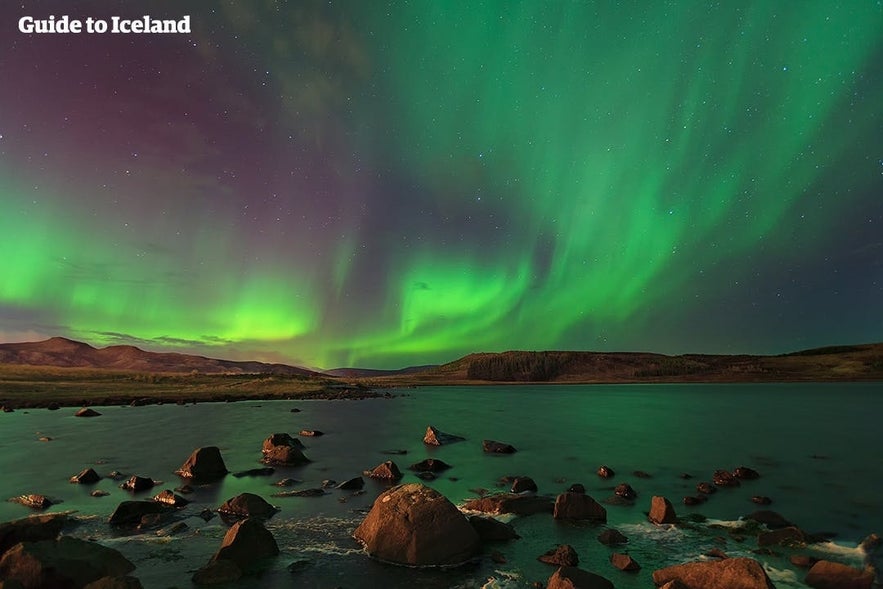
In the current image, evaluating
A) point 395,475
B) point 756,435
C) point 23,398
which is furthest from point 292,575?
point 23,398

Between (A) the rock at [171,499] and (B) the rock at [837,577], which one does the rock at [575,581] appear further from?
(A) the rock at [171,499]

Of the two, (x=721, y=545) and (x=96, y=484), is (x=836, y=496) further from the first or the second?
(x=96, y=484)

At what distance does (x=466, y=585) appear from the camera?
47.4ft

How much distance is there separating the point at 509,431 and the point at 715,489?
32.3 meters

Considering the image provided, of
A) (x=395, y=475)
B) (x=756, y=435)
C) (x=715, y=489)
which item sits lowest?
(x=756, y=435)

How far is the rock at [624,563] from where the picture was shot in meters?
15.7

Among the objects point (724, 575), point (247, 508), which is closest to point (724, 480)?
point (724, 575)

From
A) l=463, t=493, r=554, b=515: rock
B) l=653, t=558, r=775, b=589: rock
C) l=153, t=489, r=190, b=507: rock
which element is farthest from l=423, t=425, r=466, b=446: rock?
l=653, t=558, r=775, b=589: rock

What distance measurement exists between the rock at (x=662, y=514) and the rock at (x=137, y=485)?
2650 cm

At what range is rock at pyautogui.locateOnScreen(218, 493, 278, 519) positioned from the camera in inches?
832

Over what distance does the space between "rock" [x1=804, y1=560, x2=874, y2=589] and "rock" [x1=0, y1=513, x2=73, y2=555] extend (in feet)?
77.8

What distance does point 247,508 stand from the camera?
2139 centimetres

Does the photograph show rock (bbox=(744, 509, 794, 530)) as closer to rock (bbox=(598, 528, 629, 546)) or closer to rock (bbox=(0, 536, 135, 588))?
rock (bbox=(598, 528, 629, 546))

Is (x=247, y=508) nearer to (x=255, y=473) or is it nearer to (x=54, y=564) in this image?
(x=54, y=564)
